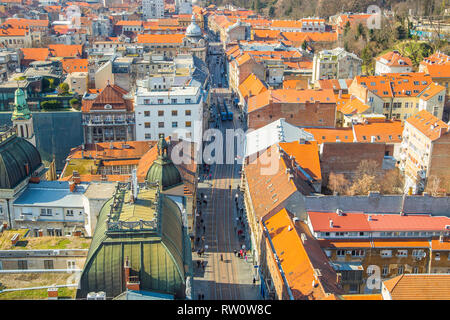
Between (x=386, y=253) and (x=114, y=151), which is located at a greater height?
(x=114, y=151)

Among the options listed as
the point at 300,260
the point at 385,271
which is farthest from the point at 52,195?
the point at 385,271

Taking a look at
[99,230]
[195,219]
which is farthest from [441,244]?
[99,230]

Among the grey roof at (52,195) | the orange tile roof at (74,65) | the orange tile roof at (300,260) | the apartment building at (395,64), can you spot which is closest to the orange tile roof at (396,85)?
the apartment building at (395,64)

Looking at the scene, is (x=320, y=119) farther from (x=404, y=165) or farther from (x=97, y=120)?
(x=97, y=120)

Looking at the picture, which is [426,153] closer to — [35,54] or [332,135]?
[332,135]

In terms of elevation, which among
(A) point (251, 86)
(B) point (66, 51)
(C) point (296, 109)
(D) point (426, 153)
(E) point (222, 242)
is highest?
(B) point (66, 51)

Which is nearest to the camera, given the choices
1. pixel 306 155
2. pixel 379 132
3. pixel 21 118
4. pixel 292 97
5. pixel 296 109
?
pixel 21 118

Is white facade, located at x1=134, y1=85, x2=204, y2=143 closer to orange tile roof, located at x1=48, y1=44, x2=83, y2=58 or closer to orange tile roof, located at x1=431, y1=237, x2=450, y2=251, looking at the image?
orange tile roof, located at x1=431, y1=237, x2=450, y2=251
